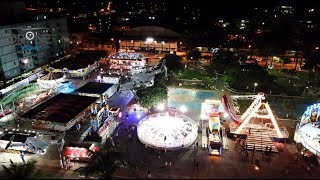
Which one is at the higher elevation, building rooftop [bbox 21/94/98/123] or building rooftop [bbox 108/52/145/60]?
building rooftop [bbox 108/52/145/60]

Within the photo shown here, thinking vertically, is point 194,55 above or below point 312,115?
above

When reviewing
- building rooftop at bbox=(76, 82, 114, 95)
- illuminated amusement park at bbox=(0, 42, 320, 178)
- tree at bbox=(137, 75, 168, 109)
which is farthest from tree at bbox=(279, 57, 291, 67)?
building rooftop at bbox=(76, 82, 114, 95)

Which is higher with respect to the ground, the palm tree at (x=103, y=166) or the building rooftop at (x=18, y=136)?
the palm tree at (x=103, y=166)

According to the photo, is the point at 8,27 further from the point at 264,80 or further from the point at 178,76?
the point at 264,80

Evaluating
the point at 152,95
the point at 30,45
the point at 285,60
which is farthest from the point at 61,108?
the point at 285,60

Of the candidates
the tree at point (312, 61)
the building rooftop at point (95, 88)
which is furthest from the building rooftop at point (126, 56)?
the tree at point (312, 61)

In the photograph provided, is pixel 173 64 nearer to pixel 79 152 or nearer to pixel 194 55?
pixel 194 55

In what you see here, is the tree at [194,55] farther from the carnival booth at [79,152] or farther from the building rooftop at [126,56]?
the carnival booth at [79,152]

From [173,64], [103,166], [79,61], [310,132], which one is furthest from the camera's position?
[79,61]

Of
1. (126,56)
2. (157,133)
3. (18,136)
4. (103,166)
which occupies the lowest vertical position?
(157,133)

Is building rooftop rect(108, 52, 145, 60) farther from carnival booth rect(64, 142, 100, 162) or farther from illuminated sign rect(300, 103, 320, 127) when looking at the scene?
illuminated sign rect(300, 103, 320, 127)
